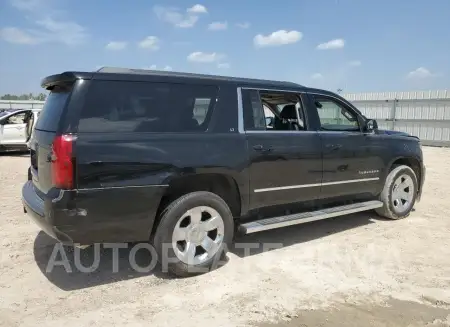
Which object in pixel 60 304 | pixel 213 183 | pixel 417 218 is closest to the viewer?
pixel 60 304

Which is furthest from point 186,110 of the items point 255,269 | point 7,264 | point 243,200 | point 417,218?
point 417,218

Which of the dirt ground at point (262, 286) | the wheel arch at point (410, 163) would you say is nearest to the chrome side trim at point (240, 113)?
the dirt ground at point (262, 286)

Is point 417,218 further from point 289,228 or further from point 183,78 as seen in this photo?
point 183,78

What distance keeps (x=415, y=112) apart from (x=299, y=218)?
17.6 meters

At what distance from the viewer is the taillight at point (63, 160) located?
3.24 metres

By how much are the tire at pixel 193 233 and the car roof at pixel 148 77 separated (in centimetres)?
118

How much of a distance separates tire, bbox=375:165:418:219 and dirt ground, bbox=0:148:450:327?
0.56m

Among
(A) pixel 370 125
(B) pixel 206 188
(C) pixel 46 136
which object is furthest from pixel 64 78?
(A) pixel 370 125

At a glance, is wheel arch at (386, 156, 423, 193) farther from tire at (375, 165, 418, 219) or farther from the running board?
the running board

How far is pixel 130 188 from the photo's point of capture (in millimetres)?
3488

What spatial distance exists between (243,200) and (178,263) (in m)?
0.95

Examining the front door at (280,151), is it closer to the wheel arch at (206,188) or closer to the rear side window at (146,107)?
the wheel arch at (206,188)

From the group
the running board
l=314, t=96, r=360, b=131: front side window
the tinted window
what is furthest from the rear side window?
the tinted window

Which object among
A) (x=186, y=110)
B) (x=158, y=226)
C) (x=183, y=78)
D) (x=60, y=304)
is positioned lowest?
(x=60, y=304)
